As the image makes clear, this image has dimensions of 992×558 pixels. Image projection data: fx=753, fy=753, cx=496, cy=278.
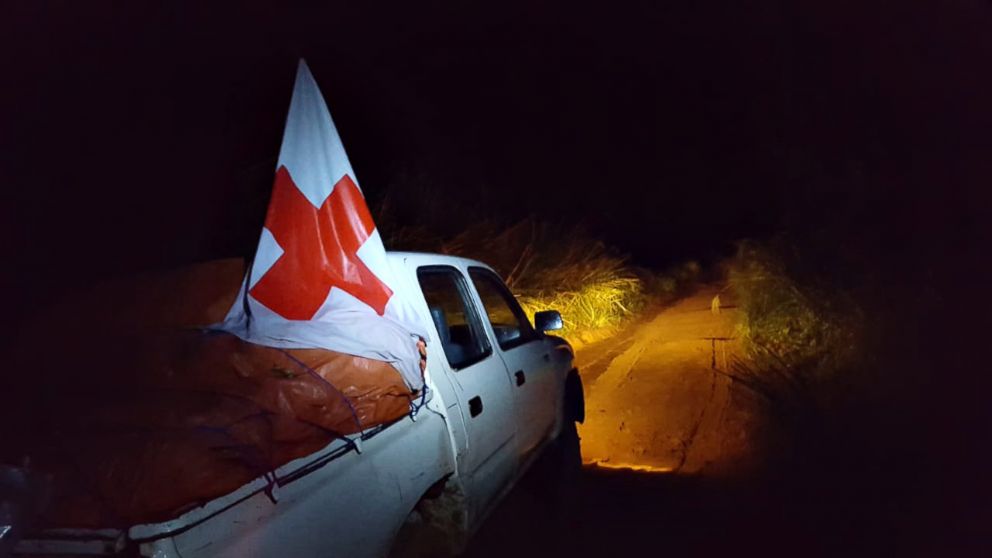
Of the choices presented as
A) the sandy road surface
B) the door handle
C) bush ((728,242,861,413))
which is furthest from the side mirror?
bush ((728,242,861,413))

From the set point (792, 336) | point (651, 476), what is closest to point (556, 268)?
point (792, 336)

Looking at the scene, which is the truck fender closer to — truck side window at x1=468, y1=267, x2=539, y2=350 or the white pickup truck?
the white pickup truck

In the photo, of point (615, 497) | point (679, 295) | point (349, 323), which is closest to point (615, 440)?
point (615, 497)

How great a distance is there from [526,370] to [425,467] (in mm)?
1681

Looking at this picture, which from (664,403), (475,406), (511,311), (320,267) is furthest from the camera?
(664,403)

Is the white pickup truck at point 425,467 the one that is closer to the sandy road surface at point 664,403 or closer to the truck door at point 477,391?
the truck door at point 477,391

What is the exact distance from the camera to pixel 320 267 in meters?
3.25

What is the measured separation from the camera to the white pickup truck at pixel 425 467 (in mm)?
2004

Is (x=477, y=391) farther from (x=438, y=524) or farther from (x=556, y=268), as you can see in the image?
(x=556, y=268)

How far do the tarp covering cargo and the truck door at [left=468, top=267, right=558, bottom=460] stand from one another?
5.18ft

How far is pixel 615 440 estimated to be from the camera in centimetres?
711

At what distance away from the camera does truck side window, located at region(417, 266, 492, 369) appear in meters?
3.91

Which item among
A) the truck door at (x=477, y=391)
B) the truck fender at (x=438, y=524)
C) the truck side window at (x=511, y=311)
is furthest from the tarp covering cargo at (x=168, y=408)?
the truck side window at (x=511, y=311)

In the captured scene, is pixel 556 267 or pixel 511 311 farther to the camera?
pixel 556 267
